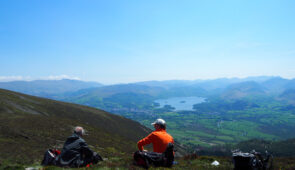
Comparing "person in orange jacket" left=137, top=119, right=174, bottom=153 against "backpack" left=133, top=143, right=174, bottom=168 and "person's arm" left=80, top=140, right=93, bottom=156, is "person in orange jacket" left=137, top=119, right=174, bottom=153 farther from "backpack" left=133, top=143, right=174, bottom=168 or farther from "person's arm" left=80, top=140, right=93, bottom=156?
Answer: "person's arm" left=80, top=140, right=93, bottom=156

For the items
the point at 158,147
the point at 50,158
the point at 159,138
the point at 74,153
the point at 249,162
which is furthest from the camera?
the point at 50,158

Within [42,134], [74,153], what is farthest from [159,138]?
[42,134]

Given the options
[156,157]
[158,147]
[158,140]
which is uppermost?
[158,140]

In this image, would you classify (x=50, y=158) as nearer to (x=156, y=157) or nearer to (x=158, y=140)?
(x=156, y=157)

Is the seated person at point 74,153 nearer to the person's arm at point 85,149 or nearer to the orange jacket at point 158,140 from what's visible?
the person's arm at point 85,149

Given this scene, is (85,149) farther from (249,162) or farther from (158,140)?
(249,162)

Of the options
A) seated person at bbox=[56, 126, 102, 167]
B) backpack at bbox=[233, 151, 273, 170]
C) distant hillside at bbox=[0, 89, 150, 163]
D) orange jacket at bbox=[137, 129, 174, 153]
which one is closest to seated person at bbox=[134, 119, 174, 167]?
orange jacket at bbox=[137, 129, 174, 153]

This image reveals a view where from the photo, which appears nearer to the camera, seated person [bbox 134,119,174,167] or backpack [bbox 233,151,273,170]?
backpack [bbox 233,151,273,170]

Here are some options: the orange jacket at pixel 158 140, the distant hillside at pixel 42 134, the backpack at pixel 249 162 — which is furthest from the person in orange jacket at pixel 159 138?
the distant hillside at pixel 42 134

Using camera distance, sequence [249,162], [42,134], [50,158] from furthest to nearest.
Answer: [42,134] < [50,158] < [249,162]

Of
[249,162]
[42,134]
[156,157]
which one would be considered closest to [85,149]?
[156,157]

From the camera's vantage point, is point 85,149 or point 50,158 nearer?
point 85,149

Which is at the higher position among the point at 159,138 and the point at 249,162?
the point at 159,138

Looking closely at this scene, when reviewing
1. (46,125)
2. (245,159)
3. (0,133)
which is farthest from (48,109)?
(245,159)
